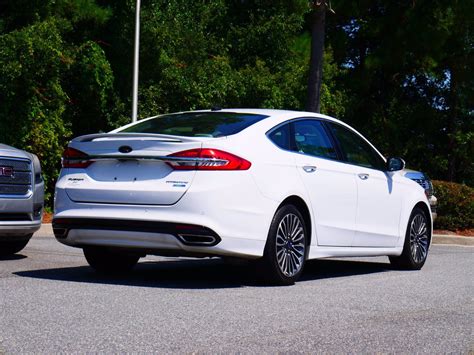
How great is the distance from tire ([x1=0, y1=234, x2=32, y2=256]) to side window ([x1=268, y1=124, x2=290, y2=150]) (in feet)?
11.0

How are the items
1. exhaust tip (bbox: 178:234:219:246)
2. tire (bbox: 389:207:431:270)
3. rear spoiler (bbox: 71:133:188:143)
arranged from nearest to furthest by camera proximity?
exhaust tip (bbox: 178:234:219:246) → rear spoiler (bbox: 71:133:188:143) → tire (bbox: 389:207:431:270)

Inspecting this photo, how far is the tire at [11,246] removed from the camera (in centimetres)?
1034

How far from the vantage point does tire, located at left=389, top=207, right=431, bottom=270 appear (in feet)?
34.3

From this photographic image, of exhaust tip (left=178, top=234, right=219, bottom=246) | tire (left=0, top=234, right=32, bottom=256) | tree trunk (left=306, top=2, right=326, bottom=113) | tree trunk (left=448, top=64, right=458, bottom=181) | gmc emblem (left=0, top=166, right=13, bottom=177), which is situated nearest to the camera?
exhaust tip (left=178, top=234, right=219, bottom=246)

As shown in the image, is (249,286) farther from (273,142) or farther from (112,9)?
(112,9)

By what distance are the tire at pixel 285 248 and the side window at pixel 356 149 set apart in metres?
1.36

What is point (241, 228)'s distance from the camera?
7.80 meters

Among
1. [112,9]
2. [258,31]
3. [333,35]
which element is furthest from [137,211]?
[333,35]

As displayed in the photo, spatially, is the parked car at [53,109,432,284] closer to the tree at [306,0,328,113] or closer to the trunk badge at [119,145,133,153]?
the trunk badge at [119,145,133,153]

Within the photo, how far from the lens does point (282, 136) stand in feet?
28.2

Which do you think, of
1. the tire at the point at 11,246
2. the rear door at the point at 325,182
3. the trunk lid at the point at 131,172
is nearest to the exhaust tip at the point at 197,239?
the trunk lid at the point at 131,172

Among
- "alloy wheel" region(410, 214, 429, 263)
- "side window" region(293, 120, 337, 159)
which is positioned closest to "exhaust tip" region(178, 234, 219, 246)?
"side window" region(293, 120, 337, 159)

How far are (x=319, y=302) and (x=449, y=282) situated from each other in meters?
2.51

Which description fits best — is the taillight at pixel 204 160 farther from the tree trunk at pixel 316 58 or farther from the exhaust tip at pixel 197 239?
the tree trunk at pixel 316 58
